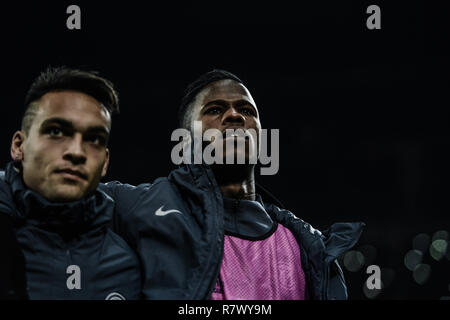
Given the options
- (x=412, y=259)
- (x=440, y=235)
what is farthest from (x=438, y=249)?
(x=412, y=259)

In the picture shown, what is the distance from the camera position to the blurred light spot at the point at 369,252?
24.2ft

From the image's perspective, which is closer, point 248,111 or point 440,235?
point 248,111

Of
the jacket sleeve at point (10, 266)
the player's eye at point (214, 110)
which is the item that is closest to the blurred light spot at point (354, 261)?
the player's eye at point (214, 110)

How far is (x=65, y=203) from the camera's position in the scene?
4.68 ft

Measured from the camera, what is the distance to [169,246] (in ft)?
5.07

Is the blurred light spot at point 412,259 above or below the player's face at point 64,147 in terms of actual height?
below

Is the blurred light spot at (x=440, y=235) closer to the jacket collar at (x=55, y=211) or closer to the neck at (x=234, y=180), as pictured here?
the neck at (x=234, y=180)

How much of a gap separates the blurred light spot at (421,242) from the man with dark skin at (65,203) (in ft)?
20.9

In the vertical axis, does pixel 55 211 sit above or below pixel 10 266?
above

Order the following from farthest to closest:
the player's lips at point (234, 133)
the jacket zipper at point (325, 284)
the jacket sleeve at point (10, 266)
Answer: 1. the player's lips at point (234, 133)
2. the jacket zipper at point (325, 284)
3. the jacket sleeve at point (10, 266)

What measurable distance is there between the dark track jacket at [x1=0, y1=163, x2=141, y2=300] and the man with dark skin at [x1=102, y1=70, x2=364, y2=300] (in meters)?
0.08

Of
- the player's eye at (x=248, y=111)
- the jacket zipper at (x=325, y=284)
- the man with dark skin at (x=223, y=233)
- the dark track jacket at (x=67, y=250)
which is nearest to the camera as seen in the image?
the dark track jacket at (x=67, y=250)

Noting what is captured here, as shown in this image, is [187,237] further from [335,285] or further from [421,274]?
[421,274]

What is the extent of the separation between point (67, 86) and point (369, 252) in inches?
257
